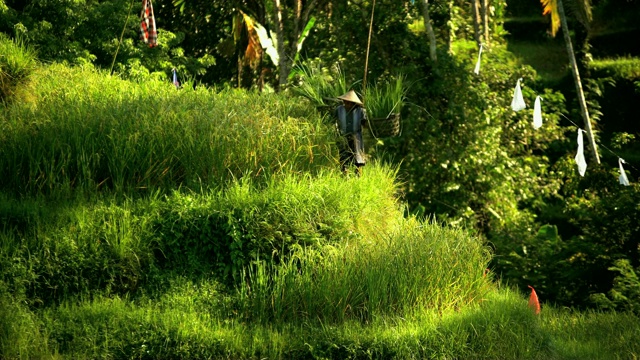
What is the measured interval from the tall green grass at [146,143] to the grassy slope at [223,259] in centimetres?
2

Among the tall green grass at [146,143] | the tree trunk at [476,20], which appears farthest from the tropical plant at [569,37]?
the tall green grass at [146,143]

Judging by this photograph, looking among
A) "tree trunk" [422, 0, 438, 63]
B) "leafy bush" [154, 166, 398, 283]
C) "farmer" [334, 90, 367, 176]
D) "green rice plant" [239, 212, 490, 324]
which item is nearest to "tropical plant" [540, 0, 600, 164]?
"tree trunk" [422, 0, 438, 63]

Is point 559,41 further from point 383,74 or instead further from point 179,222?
point 179,222

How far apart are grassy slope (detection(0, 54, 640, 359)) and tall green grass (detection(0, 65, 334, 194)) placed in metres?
0.02

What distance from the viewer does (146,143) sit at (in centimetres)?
922

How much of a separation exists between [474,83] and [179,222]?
6973mm

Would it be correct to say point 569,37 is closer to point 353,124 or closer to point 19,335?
point 353,124

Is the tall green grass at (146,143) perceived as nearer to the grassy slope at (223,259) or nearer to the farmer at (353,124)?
the grassy slope at (223,259)

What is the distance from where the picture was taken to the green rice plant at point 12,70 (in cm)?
1077

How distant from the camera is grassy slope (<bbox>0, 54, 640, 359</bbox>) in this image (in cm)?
759

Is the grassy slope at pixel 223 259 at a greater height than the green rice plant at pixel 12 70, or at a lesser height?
lesser

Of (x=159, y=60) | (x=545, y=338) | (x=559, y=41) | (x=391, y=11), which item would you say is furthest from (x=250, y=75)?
(x=545, y=338)

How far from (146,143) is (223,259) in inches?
60.7

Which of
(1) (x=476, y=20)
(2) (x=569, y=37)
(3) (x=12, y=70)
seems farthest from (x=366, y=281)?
(2) (x=569, y=37)
